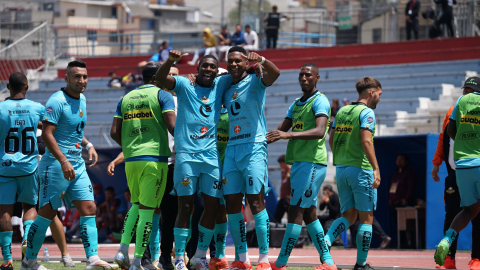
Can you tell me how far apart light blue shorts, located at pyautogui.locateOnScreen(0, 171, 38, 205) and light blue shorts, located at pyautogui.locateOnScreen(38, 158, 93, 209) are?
56cm

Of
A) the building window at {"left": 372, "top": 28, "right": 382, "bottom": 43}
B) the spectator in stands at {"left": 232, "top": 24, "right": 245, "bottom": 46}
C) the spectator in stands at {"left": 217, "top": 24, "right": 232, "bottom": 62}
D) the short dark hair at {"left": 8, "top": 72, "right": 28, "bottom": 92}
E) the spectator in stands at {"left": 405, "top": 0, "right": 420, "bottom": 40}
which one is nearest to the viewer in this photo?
the short dark hair at {"left": 8, "top": 72, "right": 28, "bottom": 92}

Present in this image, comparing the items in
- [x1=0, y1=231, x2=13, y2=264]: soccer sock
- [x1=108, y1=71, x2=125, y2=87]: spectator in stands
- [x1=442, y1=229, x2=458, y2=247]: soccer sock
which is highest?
[x1=108, y1=71, x2=125, y2=87]: spectator in stands

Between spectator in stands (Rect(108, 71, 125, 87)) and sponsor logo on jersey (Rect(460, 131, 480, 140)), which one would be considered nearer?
sponsor logo on jersey (Rect(460, 131, 480, 140))

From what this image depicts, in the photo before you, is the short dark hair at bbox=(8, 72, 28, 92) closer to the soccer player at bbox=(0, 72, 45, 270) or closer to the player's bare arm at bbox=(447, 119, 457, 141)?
the soccer player at bbox=(0, 72, 45, 270)

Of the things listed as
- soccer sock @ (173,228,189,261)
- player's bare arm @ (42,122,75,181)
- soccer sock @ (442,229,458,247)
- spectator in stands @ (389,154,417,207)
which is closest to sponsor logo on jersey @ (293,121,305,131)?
soccer sock @ (173,228,189,261)

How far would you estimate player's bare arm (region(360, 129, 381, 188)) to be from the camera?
24.9 ft

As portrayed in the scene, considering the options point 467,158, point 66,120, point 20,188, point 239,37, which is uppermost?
point 239,37

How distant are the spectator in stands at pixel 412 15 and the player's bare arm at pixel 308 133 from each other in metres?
16.4

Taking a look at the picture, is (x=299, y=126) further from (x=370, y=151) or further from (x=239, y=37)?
(x=239, y=37)

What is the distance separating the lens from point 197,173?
23.5 ft

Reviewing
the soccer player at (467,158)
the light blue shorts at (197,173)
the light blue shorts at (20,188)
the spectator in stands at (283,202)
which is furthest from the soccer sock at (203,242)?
the spectator in stands at (283,202)

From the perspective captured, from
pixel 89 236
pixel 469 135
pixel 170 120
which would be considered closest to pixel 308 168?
pixel 170 120

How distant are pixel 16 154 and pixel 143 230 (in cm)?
190

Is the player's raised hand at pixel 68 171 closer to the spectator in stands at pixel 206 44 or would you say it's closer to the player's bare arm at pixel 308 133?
the player's bare arm at pixel 308 133
